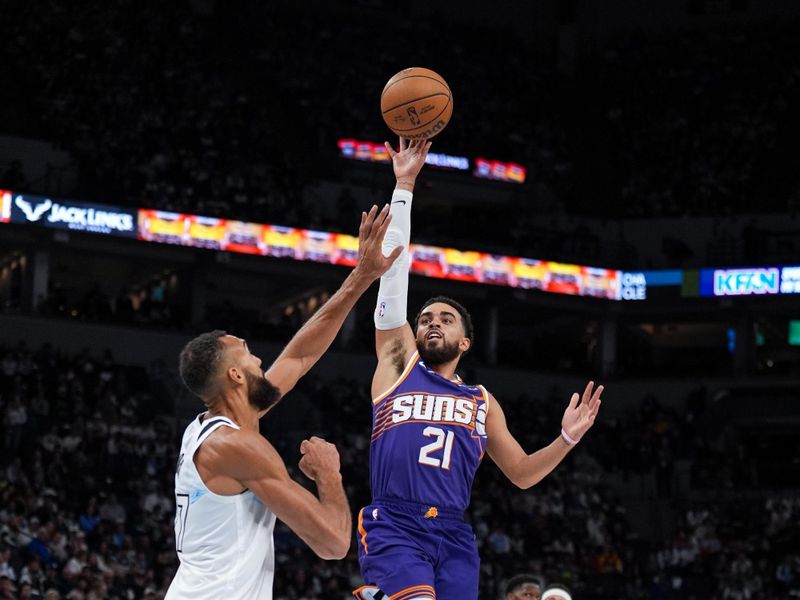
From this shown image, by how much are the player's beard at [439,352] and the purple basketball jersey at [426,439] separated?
7 cm

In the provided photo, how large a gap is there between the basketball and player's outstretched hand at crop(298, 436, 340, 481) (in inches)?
139

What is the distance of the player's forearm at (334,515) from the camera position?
16.3 ft

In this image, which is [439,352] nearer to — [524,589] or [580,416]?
[580,416]

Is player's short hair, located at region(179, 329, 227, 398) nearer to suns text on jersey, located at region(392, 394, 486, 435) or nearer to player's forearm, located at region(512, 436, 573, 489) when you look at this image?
suns text on jersey, located at region(392, 394, 486, 435)

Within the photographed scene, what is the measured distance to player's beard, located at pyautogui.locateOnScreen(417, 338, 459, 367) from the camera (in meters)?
7.49

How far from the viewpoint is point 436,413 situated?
7.23 m

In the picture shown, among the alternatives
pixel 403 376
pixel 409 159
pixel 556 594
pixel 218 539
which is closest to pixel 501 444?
pixel 403 376

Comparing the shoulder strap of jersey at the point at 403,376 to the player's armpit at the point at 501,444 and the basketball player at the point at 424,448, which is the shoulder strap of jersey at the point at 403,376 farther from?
the player's armpit at the point at 501,444

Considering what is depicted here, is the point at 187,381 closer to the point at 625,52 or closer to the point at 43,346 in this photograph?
the point at 43,346

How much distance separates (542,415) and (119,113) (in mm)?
12649

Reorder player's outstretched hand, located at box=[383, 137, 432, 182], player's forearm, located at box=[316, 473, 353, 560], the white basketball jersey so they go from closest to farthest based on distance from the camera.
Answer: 1. player's forearm, located at box=[316, 473, 353, 560]
2. the white basketball jersey
3. player's outstretched hand, located at box=[383, 137, 432, 182]

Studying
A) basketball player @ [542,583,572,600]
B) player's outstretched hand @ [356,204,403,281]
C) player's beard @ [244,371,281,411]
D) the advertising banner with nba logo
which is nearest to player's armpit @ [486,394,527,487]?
player's outstretched hand @ [356,204,403,281]

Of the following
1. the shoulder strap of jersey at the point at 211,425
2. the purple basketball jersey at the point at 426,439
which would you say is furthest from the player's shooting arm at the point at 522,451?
the shoulder strap of jersey at the point at 211,425

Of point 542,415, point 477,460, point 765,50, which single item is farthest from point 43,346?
point 765,50
